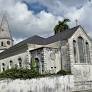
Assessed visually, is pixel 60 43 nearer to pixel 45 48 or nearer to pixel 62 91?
pixel 45 48

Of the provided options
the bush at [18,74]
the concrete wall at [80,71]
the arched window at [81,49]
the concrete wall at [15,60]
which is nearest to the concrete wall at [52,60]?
the concrete wall at [80,71]

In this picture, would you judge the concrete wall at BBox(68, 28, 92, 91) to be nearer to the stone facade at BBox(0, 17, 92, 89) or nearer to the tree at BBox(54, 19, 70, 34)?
the stone facade at BBox(0, 17, 92, 89)

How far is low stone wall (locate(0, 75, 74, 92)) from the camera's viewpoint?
23.0 m

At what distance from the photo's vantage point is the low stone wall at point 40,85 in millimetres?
22997

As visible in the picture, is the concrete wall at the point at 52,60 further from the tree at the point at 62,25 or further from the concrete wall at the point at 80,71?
the tree at the point at 62,25

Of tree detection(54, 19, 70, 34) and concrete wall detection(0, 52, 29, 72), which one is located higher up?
tree detection(54, 19, 70, 34)

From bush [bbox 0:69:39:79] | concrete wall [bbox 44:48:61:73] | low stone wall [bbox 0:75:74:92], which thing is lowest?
low stone wall [bbox 0:75:74:92]

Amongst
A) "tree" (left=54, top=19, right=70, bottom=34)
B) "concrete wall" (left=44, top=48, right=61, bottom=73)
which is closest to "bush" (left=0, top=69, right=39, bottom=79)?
"concrete wall" (left=44, top=48, right=61, bottom=73)

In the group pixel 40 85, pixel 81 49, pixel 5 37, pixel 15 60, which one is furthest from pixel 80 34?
pixel 5 37

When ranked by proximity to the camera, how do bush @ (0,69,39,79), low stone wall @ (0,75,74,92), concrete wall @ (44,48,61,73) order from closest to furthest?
low stone wall @ (0,75,74,92) < bush @ (0,69,39,79) < concrete wall @ (44,48,61,73)

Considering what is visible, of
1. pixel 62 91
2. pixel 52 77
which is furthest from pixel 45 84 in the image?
pixel 62 91

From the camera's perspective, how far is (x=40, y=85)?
85.2 ft

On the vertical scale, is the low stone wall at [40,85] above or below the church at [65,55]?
below

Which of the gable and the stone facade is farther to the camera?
the gable
